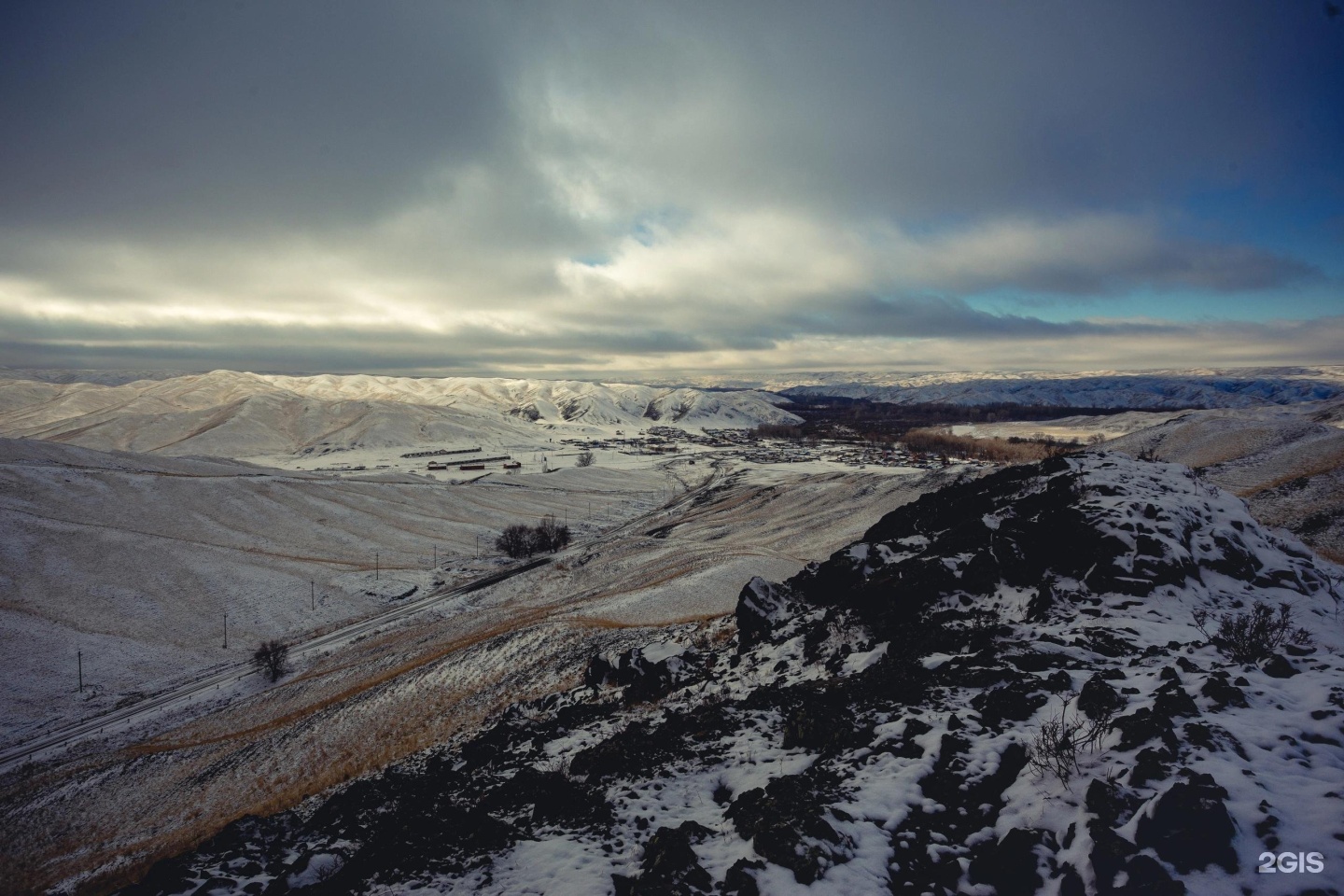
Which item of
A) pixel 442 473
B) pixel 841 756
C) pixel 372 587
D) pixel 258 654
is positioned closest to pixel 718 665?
pixel 841 756

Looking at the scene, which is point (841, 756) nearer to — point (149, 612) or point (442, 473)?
point (149, 612)

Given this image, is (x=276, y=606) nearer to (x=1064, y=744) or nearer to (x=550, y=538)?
(x=550, y=538)

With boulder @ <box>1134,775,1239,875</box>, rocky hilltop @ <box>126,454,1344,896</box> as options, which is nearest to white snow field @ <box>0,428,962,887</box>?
rocky hilltop @ <box>126,454,1344,896</box>

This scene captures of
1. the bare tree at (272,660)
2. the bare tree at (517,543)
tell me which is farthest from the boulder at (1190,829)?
the bare tree at (517,543)

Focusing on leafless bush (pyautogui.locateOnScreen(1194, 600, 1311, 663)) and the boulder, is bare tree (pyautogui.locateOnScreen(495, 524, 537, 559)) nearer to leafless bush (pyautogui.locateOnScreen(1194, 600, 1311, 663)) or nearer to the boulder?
leafless bush (pyautogui.locateOnScreen(1194, 600, 1311, 663))

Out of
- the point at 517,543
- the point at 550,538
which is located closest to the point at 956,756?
the point at 517,543

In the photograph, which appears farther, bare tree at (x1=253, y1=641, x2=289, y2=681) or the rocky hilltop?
bare tree at (x1=253, y1=641, x2=289, y2=681)

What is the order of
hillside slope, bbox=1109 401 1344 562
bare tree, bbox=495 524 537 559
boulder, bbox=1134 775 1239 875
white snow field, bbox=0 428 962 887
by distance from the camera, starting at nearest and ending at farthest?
boulder, bbox=1134 775 1239 875 → white snow field, bbox=0 428 962 887 → hillside slope, bbox=1109 401 1344 562 → bare tree, bbox=495 524 537 559
